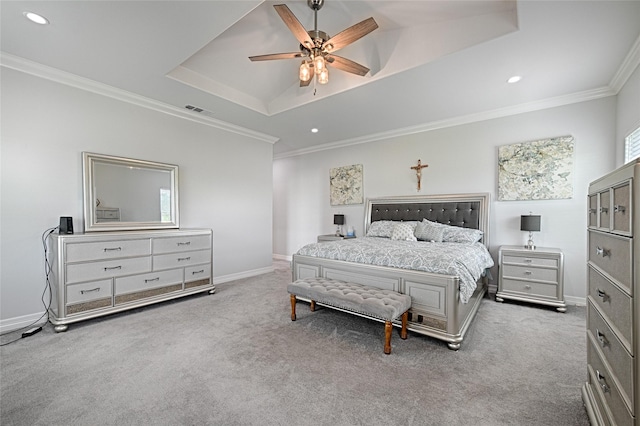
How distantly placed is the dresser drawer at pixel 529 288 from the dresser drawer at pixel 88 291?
5.12 m

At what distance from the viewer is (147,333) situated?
274 cm

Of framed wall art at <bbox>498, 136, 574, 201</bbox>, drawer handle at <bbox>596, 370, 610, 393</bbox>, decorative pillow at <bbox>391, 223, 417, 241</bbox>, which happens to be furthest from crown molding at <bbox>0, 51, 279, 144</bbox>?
drawer handle at <bbox>596, 370, 610, 393</bbox>

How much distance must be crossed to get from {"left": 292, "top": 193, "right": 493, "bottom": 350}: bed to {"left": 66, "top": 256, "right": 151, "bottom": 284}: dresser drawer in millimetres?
1946

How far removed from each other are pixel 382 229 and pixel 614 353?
3524 millimetres

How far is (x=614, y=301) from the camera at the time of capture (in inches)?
48.0

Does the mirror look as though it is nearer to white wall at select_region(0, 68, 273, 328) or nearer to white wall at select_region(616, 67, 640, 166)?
white wall at select_region(0, 68, 273, 328)

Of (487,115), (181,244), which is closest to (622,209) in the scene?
(487,115)

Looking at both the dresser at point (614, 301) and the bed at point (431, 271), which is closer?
the dresser at point (614, 301)

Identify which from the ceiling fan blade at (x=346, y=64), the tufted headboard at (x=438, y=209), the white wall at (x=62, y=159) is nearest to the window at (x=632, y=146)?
the tufted headboard at (x=438, y=209)

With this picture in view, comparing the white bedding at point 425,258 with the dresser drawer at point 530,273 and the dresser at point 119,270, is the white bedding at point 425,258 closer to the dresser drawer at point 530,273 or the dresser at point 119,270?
the dresser drawer at point 530,273

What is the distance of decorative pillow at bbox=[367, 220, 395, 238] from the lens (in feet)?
15.2

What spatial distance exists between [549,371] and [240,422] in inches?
93.4

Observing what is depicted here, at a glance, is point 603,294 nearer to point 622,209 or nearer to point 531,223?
point 622,209

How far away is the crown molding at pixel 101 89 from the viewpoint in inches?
111
